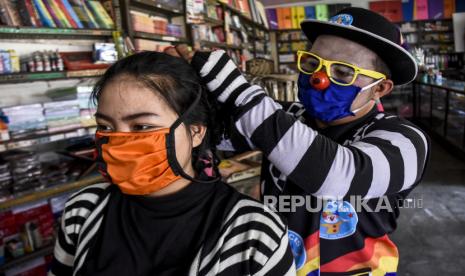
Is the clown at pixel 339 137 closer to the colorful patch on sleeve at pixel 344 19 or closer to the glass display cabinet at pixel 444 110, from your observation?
the colorful patch on sleeve at pixel 344 19

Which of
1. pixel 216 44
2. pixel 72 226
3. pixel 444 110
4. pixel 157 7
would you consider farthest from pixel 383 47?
pixel 444 110

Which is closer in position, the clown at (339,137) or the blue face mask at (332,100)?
the clown at (339,137)

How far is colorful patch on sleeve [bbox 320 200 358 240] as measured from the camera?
1000 millimetres

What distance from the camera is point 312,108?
1129 millimetres

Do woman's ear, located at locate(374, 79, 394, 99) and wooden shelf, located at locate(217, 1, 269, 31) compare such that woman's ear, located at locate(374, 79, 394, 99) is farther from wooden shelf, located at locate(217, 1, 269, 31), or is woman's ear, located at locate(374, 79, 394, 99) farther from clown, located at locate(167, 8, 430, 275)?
wooden shelf, located at locate(217, 1, 269, 31)

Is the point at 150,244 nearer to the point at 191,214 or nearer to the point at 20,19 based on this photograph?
the point at 191,214

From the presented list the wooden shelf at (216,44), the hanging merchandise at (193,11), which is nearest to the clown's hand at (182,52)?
the hanging merchandise at (193,11)

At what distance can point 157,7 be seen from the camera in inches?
129

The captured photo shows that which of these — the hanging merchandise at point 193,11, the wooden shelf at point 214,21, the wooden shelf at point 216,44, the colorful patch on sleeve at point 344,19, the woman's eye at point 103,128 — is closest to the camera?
the woman's eye at point 103,128

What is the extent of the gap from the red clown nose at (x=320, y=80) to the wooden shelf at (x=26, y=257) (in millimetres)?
2220

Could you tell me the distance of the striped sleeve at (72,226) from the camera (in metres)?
0.98

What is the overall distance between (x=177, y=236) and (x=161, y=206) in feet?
0.31

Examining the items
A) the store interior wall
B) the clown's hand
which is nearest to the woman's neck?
the clown's hand

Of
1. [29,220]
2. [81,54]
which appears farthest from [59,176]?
[81,54]
